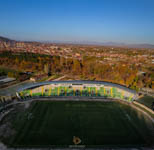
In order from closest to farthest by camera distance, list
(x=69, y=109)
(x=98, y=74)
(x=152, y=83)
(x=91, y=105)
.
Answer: (x=69, y=109)
(x=91, y=105)
(x=152, y=83)
(x=98, y=74)

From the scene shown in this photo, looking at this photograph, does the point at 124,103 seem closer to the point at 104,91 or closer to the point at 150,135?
the point at 104,91

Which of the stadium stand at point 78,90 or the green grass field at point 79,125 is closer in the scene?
the green grass field at point 79,125

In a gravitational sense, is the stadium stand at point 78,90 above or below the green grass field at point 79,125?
above

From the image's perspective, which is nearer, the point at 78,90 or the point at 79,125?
the point at 79,125

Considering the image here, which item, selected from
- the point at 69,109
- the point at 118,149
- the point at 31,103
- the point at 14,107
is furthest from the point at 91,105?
the point at 14,107

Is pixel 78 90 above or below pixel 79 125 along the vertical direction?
above

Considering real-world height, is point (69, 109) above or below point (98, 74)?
below

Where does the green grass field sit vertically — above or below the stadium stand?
below

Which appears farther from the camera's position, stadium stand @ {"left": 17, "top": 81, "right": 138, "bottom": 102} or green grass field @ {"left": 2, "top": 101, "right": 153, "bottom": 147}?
stadium stand @ {"left": 17, "top": 81, "right": 138, "bottom": 102}
